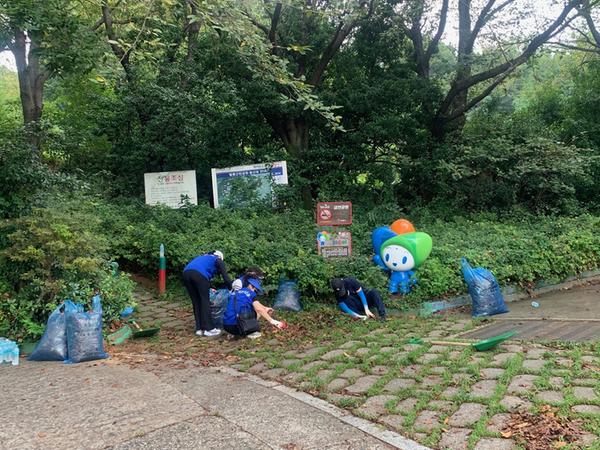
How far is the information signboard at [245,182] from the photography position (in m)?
14.3

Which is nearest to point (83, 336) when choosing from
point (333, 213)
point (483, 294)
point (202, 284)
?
point (202, 284)

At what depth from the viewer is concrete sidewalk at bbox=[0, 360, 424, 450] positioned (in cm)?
365

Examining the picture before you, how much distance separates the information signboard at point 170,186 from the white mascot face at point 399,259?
7.33 meters

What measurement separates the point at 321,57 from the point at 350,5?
2.76 metres

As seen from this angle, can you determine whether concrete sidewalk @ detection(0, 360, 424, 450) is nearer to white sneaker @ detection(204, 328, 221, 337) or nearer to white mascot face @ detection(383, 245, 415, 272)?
white sneaker @ detection(204, 328, 221, 337)

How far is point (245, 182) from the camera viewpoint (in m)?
14.4

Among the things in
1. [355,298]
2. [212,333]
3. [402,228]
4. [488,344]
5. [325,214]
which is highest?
[325,214]

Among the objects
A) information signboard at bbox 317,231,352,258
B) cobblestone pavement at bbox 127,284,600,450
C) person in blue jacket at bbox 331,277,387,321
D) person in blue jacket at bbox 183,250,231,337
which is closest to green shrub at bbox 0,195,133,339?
person in blue jacket at bbox 183,250,231,337

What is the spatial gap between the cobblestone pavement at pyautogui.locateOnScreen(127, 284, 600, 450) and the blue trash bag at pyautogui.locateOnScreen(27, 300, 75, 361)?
6.02 feet

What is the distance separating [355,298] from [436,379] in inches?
119

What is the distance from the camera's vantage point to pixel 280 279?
328 inches

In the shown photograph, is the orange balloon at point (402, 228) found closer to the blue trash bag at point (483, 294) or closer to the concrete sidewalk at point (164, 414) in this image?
the blue trash bag at point (483, 294)

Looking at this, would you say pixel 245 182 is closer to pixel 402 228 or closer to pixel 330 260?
pixel 402 228

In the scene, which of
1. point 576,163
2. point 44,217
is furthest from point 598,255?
point 44,217
